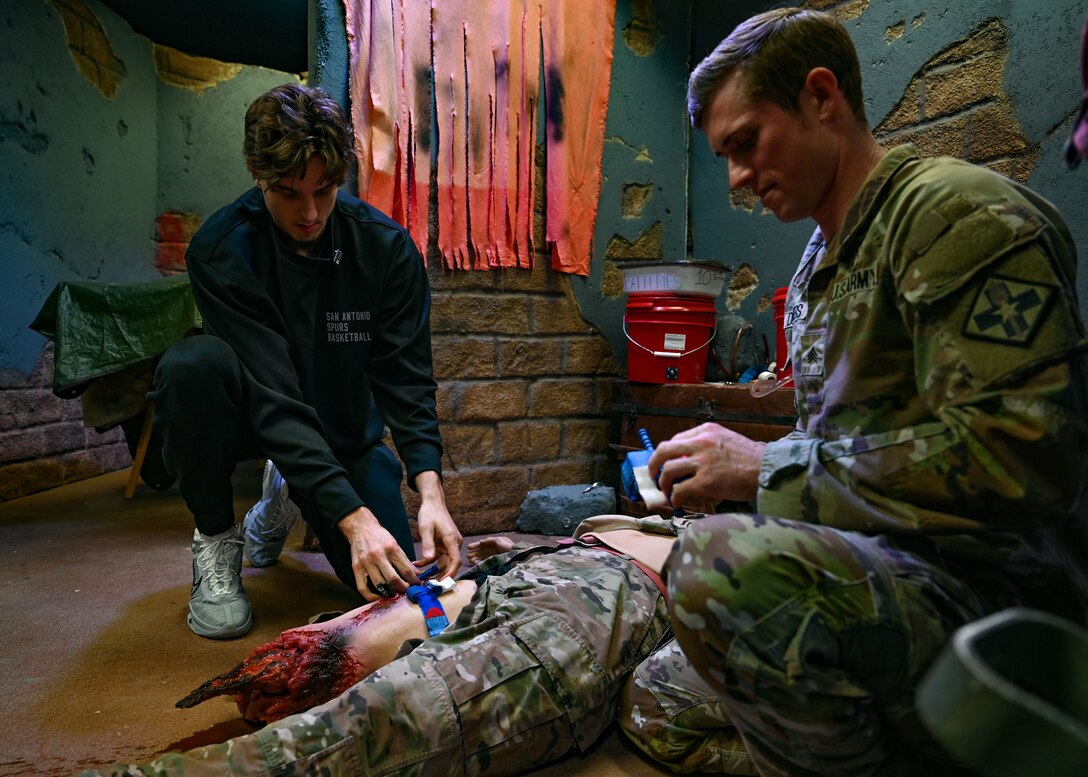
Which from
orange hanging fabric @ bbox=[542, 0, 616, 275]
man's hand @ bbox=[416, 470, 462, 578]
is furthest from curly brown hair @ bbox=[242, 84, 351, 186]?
orange hanging fabric @ bbox=[542, 0, 616, 275]

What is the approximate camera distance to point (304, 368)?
2080mm

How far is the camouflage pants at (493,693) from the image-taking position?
1104 mm

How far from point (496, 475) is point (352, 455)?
3.46 feet

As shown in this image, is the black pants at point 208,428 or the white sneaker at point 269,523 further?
the white sneaker at point 269,523

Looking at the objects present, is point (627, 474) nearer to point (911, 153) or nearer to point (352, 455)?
point (911, 153)

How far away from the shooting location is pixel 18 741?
1.37 m

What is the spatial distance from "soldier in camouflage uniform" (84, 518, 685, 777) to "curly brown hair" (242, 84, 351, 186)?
108 centimetres

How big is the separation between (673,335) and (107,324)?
248 centimetres

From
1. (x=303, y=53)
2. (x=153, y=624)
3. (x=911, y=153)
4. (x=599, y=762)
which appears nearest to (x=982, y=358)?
(x=911, y=153)

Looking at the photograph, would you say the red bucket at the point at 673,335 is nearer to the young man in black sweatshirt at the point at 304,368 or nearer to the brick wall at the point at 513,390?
the brick wall at the point at 513,390

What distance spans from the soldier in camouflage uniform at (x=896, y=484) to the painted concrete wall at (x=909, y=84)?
5.22 feet

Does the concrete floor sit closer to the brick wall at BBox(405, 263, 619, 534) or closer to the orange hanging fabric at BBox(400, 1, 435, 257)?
the brick wall at BBox(405, 263, 619, 534)

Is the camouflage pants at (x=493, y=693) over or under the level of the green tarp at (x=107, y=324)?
under

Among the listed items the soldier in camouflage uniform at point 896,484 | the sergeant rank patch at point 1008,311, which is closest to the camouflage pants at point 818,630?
the soldier in camouflage uniform at point 896,484
